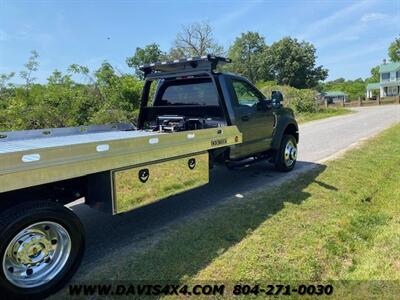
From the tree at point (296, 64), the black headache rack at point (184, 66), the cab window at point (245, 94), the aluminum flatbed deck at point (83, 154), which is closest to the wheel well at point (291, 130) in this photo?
the cab window at point (245, 94)

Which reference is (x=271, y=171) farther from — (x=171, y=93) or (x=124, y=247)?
(x=124, y=247)

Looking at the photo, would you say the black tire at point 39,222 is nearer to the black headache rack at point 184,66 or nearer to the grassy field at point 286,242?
the grassy field at point 286,242

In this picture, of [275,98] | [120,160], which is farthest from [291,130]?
[120,160]

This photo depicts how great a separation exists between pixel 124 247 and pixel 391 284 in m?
2.91

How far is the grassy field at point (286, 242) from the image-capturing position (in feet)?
12.5

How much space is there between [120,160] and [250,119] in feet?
10.5

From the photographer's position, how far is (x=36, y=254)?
3.46m

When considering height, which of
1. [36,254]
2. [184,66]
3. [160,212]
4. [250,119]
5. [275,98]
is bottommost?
[160,212]

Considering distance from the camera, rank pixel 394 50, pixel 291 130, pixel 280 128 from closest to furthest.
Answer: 1. pixel 280 128
2. pixel 291 130
3. pixel 394 50

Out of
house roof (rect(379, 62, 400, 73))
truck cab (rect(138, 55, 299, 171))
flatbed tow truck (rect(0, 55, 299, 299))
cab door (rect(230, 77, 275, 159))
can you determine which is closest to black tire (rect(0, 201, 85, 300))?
flatbed tow truck (rect(0, 55, 299, 299))

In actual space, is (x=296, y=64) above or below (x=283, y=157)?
above

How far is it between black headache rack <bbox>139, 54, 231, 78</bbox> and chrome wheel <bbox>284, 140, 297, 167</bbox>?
2593mm

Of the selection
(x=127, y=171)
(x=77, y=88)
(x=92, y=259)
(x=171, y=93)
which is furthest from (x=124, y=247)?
(x=77, y=88)

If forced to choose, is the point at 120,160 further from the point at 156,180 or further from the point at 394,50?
the point at 394,50
